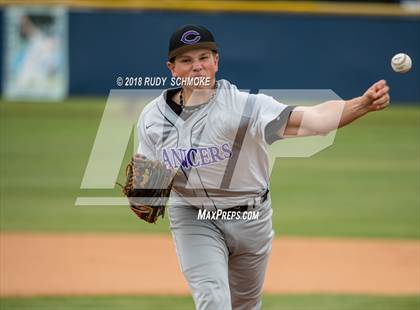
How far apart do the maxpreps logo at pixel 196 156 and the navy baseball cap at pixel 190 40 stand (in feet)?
1.81

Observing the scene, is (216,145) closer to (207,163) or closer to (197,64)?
(207,163)

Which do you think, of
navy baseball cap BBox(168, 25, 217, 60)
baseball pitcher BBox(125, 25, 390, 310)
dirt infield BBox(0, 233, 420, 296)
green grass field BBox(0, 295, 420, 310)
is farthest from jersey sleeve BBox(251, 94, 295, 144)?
dirt infield BBox(0, 233, 420, 296)

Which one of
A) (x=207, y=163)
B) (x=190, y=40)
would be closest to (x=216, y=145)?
(x=207, y=163)

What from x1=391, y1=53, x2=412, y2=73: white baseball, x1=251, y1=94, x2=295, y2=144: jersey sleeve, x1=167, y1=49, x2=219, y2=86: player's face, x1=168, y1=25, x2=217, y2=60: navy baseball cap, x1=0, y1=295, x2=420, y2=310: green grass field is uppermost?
x1=391, y1=53, x2=412, y2=73: white baseball

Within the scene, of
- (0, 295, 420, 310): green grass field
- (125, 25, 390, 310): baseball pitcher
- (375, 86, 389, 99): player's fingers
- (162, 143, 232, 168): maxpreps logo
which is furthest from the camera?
(0, 295, 420, 310): green grass field

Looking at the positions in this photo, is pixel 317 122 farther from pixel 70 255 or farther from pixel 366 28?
pixel 366 28

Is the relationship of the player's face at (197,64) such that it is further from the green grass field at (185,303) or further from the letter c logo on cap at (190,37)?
the green grass field at (185,303)

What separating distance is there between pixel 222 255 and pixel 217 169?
490 mm

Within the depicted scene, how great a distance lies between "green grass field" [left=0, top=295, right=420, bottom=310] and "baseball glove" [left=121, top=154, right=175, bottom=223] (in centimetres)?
288

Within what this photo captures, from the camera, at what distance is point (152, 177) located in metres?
4.97

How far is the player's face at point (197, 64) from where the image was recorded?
5.01 metres

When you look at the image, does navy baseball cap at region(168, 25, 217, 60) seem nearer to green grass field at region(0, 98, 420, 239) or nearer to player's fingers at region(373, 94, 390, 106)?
player's fingers at region(373, 94, 390, 106)

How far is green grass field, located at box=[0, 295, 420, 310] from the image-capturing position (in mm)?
7863

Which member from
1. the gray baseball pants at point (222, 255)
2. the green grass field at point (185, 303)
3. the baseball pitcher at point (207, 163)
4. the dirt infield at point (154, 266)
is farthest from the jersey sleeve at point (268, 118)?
the dirt infield at point (154, 266)
